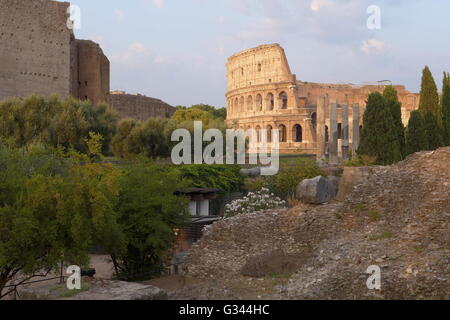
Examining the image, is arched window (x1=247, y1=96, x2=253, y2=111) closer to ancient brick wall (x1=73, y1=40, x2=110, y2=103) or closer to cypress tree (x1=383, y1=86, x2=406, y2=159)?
ancient brick wall (x1=73, y1=40, x2=110, y2=103)

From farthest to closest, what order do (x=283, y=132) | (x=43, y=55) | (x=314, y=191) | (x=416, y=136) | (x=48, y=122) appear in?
(x=283, y=132), (x=43, y=55), (x=48, y=122), (x=416, y=136), (x=314, y=191)

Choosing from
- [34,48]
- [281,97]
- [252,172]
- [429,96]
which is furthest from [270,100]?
[252,172]

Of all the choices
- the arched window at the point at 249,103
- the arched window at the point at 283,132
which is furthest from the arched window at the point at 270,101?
the arched window at the point at 283,132

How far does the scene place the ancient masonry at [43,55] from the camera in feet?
99.0

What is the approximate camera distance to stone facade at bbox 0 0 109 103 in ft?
98.9

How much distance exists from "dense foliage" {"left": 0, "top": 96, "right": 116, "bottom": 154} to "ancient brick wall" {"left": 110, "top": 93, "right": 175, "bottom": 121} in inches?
630

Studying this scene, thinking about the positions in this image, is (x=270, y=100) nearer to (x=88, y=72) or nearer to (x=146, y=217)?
(x=88, y=72)

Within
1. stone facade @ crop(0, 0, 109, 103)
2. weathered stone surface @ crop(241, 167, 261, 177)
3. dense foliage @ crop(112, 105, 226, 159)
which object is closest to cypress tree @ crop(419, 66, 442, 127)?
weathered stone surface @ crop(241, 167, 261, 177)

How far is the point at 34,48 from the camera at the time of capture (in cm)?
3130

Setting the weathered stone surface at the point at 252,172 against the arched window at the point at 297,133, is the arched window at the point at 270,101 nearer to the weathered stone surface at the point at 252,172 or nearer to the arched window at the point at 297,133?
the arched window at the point at 297,133

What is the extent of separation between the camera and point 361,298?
9.66m

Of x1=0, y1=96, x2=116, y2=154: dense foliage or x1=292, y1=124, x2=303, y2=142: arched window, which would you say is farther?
x1=292, y1=124, x2=303, y2=142: arched window

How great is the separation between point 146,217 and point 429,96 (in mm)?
19629

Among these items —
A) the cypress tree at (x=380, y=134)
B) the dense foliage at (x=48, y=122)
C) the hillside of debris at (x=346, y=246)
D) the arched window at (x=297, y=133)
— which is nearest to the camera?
the hillside of debris at (x=346, y=246)
